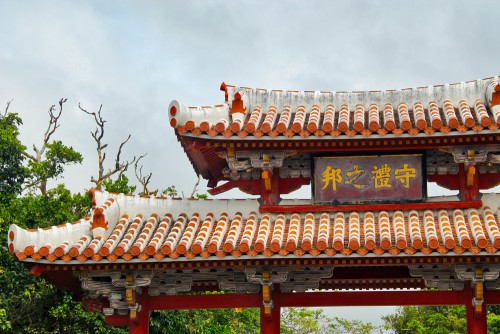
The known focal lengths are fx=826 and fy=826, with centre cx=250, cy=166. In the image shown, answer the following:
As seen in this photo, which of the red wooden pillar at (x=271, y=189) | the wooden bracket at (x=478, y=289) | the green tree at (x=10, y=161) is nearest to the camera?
the wooden bracket at (x=478, y=289)

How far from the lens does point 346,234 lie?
602 inches

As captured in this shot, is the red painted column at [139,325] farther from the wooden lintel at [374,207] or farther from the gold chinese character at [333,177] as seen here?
the gold chinese character at [333,177]

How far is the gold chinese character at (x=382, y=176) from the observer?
659 inches

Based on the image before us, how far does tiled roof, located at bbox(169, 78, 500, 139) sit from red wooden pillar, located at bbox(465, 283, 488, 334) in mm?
3032

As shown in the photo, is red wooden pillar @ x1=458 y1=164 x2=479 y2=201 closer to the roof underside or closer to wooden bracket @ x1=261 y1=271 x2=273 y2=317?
the roof underside

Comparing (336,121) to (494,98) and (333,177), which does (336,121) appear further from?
(494,98)

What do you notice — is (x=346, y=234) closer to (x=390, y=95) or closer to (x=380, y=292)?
(x=380, y=292)

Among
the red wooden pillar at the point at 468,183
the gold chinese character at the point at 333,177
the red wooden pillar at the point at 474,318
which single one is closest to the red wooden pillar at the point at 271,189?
the gold chinese character at the point at 333,177

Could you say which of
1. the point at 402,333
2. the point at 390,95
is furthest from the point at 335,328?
the point at 390,95

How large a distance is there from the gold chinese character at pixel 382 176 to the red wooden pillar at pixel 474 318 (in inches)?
103

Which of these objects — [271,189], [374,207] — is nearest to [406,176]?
[374,207]

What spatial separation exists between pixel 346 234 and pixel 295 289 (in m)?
1.54

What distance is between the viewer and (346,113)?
17.6 m

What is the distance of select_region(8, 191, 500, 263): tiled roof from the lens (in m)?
14.4
